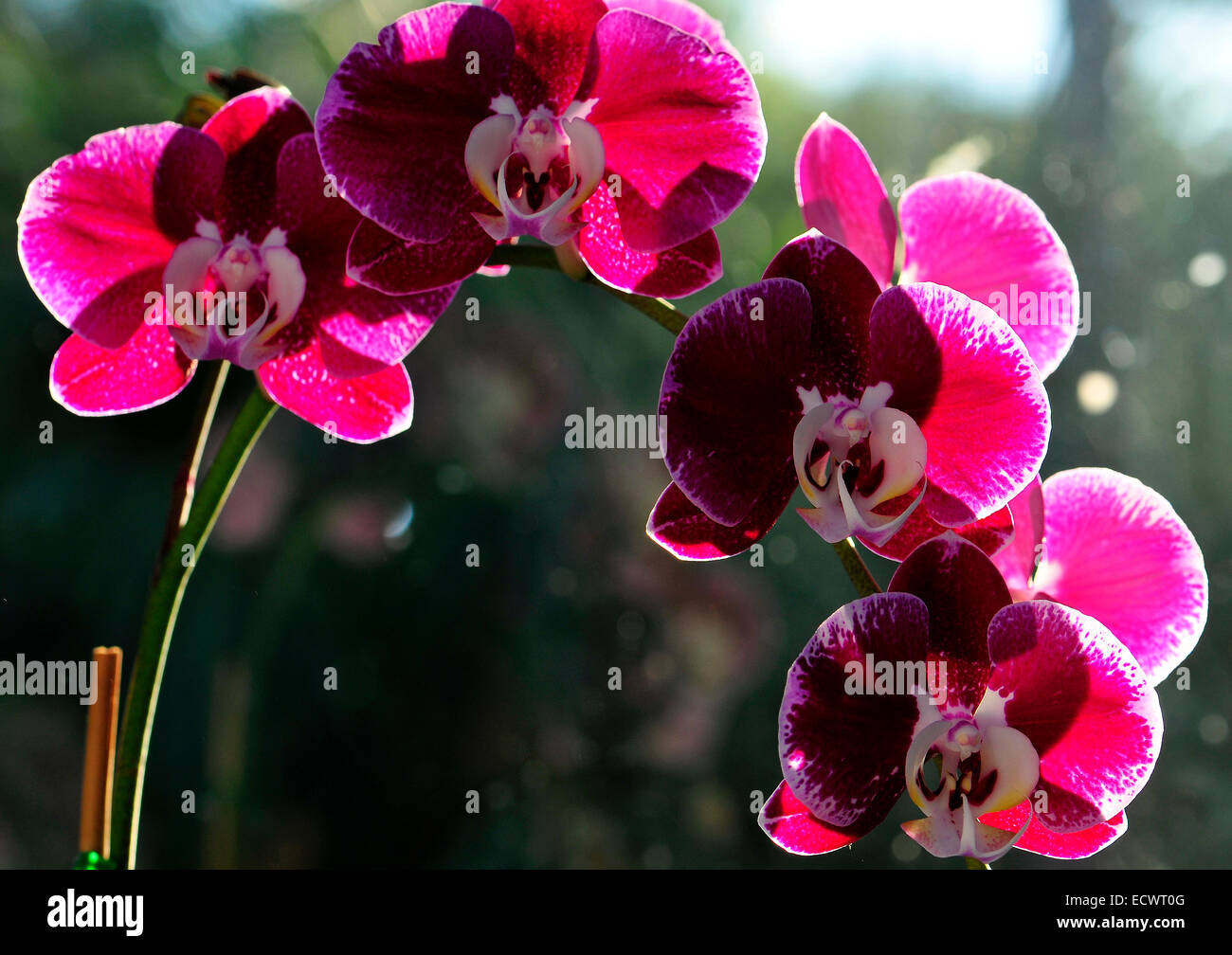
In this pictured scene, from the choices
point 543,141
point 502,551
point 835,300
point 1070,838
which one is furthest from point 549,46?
point 502,551

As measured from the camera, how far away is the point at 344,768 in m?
1.38

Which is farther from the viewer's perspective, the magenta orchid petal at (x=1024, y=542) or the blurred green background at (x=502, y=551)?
the blurred green background at (x=502, y=551)

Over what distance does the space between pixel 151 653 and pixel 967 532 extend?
0.33m

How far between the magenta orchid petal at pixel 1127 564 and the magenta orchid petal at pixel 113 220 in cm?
38

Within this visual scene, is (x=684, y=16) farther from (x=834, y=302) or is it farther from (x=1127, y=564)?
(x=1127, y=564)

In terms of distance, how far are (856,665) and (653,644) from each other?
1164 mm

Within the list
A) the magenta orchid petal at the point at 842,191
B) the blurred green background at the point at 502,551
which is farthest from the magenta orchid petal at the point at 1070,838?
the blurred green background at the point at 502,551

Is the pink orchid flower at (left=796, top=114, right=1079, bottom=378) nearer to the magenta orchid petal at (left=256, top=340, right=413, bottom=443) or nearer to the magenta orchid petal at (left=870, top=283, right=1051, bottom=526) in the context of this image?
the magenta orchid petal at (left=870, top=283, right=1051, bottom=526)

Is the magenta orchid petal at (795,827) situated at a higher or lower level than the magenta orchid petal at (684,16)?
lower

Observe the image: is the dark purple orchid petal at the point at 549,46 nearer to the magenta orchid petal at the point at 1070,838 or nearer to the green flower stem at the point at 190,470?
the green flower stem at the point at 190,470

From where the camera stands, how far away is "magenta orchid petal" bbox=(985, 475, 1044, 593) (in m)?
0.38

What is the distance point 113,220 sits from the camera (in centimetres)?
37

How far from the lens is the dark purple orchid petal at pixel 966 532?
0.36 m
